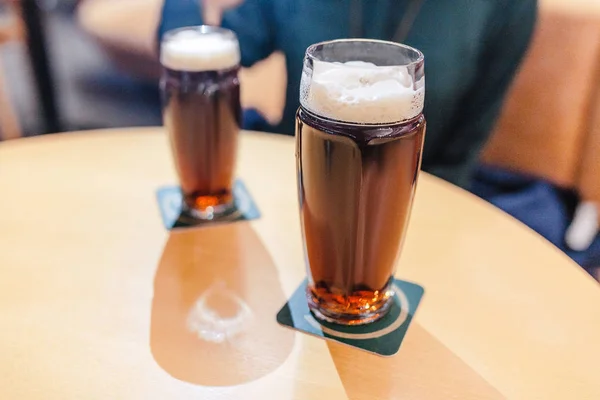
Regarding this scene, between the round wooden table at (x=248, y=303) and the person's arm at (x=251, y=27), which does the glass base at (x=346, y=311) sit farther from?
the person's arm at (x=251, y=27)

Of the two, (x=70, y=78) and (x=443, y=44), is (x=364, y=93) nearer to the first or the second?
(x=443, y=44)

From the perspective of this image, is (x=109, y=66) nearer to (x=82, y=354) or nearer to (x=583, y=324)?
(x=82, y=354)

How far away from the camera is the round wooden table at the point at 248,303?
0.58 meters

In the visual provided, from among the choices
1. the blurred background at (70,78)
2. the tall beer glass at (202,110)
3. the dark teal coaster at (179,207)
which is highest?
the tall beer glass at (202,110)

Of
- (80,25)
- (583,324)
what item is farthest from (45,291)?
(80,25)

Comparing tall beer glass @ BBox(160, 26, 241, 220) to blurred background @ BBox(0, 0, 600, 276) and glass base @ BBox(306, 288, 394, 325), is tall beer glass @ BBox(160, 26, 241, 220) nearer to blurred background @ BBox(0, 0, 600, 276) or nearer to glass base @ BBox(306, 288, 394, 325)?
glass base @ BBox(306, 288, 394, 325)

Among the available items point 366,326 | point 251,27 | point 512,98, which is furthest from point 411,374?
point 512,98

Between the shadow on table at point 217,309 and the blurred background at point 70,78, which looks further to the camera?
the blurred background at point 70,78

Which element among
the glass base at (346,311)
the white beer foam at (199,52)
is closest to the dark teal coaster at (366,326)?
the glass base at (346,311)

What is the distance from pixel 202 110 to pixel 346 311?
1.17ft

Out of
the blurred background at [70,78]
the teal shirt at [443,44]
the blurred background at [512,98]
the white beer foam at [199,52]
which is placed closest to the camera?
the white beer foam at [199,52]

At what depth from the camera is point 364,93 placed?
1.91ft

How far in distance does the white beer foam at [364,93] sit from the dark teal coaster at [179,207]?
31cm

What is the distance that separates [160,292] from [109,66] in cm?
198
